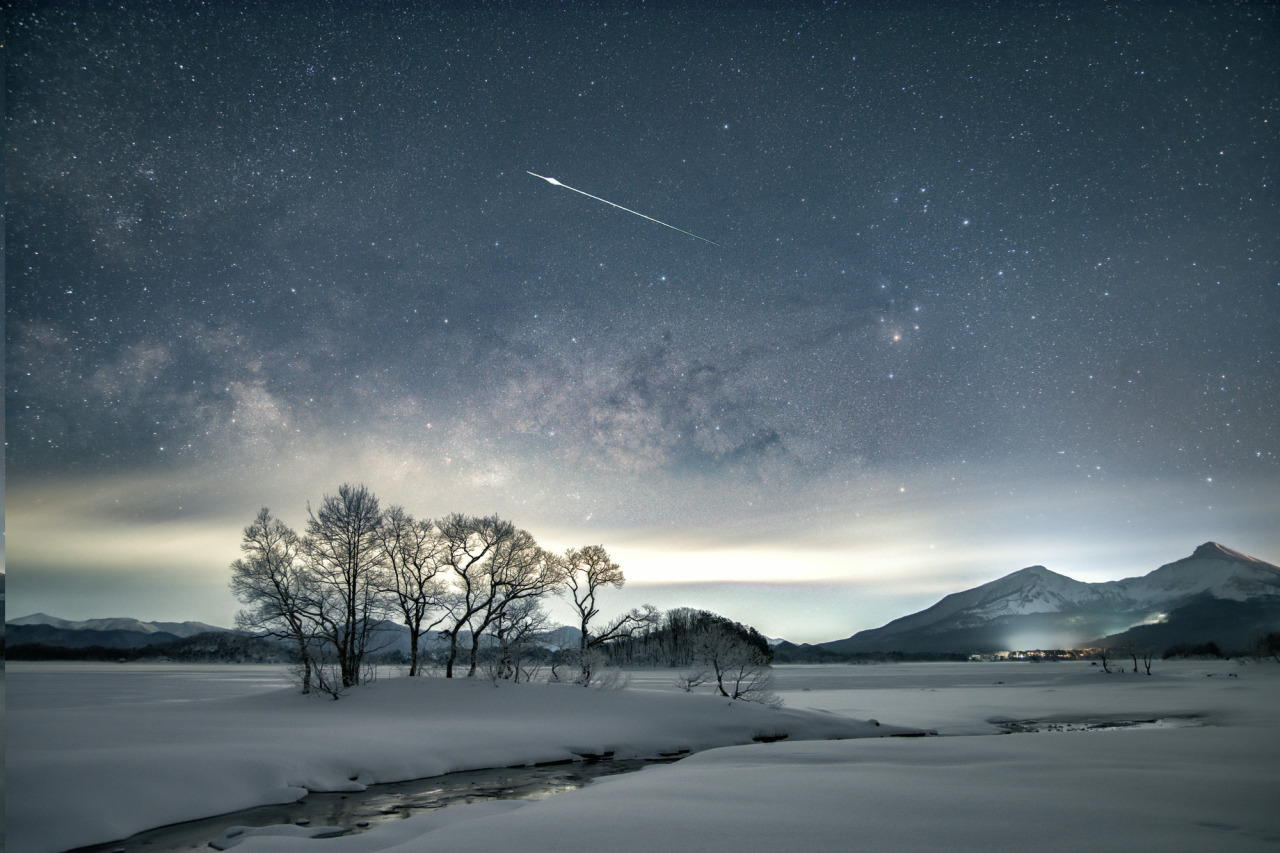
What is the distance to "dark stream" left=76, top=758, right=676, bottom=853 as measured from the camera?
15.3 m

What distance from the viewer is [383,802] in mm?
18938

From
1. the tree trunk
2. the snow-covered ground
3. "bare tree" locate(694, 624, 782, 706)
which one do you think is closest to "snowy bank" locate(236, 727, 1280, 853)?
the snow-covered ground

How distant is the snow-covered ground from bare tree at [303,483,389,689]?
4563mm

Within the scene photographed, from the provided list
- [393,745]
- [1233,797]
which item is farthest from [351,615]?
[1233,797]

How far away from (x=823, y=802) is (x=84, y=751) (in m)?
21.5

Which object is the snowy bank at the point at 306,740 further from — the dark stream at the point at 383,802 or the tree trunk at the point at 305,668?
the tree trunk at the point at 305,668

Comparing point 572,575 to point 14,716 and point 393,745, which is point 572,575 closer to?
point 393,745

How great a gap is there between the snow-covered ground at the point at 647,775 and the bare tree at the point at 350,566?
456 cm

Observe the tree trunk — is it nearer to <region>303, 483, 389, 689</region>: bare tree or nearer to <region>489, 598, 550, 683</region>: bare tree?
<region>303, 483, 389, 689</region>: bare tree

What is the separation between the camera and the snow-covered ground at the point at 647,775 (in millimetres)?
12219

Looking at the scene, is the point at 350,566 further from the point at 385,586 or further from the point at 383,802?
the point at 383,802

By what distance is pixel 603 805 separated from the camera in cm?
1477

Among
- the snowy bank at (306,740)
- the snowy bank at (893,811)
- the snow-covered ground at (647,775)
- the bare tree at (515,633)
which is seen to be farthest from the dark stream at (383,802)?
the bare tree at (515,633)

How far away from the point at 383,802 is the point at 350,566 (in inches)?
927
